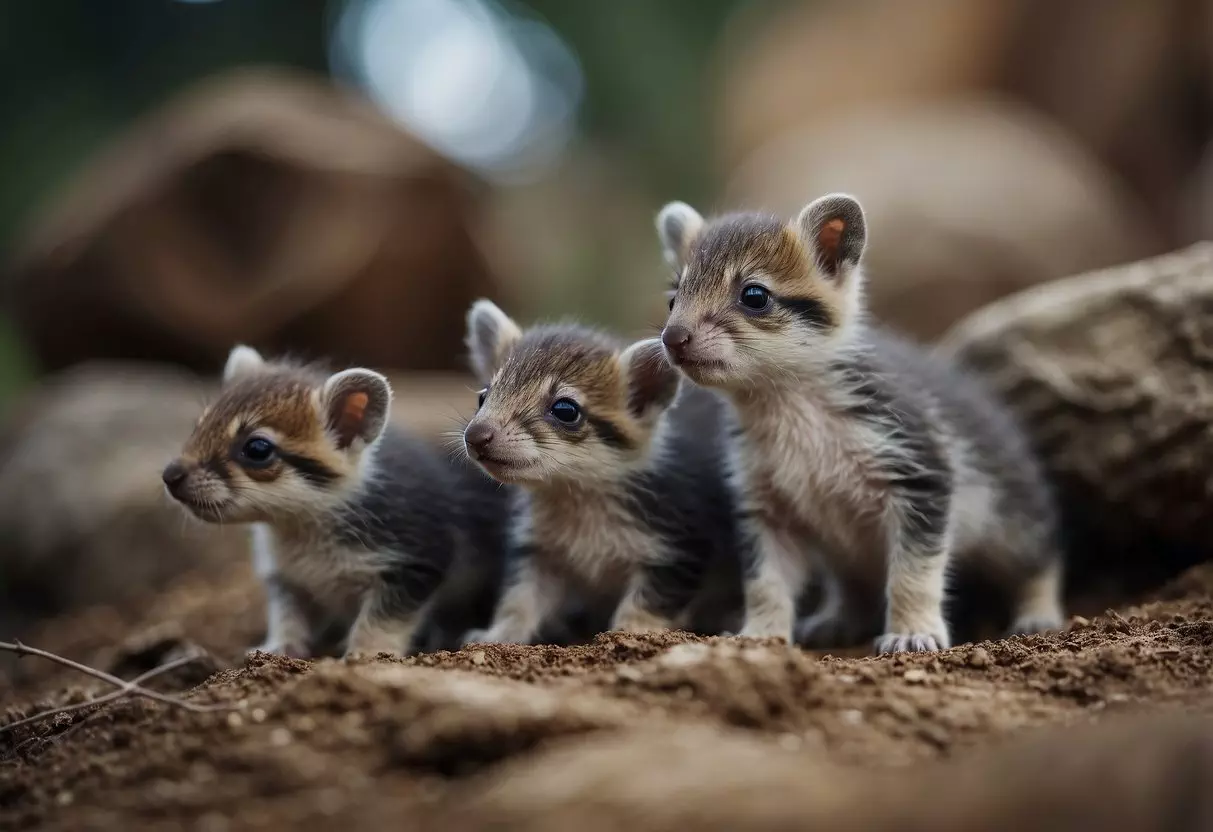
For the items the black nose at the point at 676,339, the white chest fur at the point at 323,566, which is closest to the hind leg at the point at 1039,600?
the black nose at the point at 676,339

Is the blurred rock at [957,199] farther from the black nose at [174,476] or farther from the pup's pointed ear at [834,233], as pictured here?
the black nose at [174,476]

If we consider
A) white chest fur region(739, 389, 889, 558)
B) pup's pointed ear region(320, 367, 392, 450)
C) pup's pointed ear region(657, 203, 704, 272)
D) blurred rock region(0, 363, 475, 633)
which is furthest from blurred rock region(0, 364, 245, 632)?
white chest fur region(739, 389, 889, 558)

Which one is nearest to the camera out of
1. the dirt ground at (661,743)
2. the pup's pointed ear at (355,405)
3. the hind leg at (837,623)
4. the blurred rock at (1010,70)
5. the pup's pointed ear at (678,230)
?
the dirt ground at (661,743)

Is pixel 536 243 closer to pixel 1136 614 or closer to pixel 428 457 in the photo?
pixel 428 457

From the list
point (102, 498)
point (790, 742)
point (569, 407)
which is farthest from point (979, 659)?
point (102, 498)

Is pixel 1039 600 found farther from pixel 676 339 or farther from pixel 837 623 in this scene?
pixel 676 339

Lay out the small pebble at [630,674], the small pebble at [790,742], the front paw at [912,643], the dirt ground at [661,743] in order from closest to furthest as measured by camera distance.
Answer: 1. the dirt ground at [661,743]
2. the small pebble at [790,742]
3. the small pebble at [630,674]
4. the front paw at [912,643]

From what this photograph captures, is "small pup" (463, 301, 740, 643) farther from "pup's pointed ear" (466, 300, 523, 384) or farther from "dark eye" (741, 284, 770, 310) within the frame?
"dark eye" (741, 284, 770, 310)

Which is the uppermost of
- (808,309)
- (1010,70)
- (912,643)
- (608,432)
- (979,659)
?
(1010,70)
